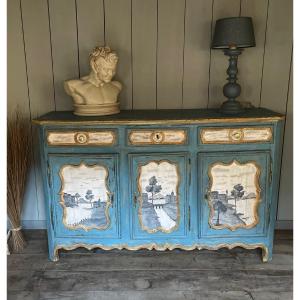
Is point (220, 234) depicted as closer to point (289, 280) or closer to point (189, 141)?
point (289, 280)

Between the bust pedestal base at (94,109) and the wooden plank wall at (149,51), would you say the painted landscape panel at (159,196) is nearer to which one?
the bust pedestal base at (94,109)

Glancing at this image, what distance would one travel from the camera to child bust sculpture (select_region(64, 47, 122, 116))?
2238 millimetres

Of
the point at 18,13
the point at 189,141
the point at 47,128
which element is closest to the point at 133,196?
the point at 189,141

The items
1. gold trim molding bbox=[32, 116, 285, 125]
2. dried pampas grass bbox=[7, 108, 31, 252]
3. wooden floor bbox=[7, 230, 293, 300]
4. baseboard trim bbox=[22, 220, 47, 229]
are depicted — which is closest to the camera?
wooden floor bbox=[7, 230, 293, 300]

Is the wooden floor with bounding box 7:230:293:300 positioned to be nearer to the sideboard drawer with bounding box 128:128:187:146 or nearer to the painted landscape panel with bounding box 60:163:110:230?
the painted landscape panel with bounding box 60:163:110:230

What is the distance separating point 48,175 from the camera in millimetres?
2238

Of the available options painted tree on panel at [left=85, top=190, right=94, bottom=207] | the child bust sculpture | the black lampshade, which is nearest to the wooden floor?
painted tree on panel at [left=85, top=190, right=94, bottom=207]

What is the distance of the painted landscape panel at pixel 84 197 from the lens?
223cm

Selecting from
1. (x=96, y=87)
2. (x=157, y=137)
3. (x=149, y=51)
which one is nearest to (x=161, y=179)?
(x=157, y=137)

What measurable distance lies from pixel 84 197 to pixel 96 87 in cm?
76

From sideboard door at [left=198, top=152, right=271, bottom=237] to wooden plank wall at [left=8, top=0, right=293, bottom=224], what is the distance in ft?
1.98

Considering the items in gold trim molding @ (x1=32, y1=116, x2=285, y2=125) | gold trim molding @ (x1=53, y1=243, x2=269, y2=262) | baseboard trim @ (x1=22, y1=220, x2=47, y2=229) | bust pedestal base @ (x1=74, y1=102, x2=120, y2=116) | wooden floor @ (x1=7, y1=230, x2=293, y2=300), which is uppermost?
bust pedestal base @ (x1=74, y1=102, x2=120, y2=116)

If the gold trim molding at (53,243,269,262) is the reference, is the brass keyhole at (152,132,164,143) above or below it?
above

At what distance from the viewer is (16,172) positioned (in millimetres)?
2486
